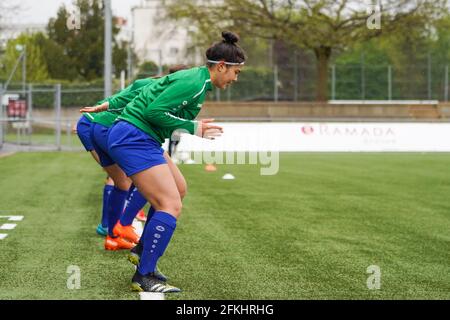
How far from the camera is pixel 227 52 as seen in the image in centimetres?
640

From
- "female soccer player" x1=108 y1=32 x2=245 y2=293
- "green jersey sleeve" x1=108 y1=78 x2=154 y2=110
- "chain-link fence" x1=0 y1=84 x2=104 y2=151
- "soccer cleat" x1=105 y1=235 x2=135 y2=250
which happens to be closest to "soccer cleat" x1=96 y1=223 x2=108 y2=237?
"soccer cleat" x1=105 y1=235 x2=135 y2=250

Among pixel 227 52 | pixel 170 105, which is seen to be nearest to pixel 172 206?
pixel 170 105

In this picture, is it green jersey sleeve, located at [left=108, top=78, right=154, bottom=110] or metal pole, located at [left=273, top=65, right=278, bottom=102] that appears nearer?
green jersey sleeve, located at [left=108, top=78, right=154, bottom=110]

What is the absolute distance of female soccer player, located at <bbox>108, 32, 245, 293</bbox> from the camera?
6285 mm

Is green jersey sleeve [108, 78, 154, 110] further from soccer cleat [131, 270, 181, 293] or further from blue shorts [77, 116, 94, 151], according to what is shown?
soccer cleat [131, 270, 181, 293]

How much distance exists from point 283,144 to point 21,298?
23868 mm

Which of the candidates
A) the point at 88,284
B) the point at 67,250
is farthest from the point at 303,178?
the point at 88,284

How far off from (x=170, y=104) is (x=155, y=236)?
0.93 metres

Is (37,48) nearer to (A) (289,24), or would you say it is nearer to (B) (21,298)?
(A) (289,24)

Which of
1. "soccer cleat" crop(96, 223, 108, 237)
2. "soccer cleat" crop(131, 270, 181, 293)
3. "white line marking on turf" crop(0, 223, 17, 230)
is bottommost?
"white line marking on turf" crop(0, 223, 17, 230)

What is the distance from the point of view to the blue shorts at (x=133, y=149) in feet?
20.7

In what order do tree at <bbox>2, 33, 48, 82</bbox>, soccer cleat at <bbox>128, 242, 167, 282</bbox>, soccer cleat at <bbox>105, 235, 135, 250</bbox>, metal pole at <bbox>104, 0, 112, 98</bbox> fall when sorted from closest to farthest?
soccer cleat at <bbox>128, 242, 167, 282</bbox> → soccer cleat at <bbox>105, 235, 135, 250</bbox> → metal pole at <bbox>104, 0, 112, 98</bbox> → tree at <bbox>2, 33, 48, 82</bbox>

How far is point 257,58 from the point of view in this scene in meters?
60.6

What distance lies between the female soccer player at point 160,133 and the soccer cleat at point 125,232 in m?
2.17
